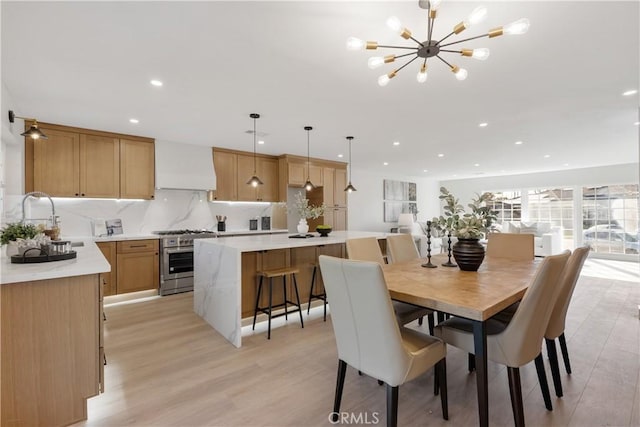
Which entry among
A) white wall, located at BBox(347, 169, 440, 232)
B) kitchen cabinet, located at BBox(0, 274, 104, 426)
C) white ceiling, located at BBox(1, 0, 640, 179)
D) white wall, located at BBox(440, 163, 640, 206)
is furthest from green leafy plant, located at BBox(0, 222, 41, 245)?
white wall, located at BBox(440, 163, 640, 206)

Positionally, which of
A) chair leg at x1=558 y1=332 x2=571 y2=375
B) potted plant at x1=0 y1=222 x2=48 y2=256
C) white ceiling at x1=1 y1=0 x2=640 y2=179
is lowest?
chair leg at x1=558 y1=332 x2=571 y2=375

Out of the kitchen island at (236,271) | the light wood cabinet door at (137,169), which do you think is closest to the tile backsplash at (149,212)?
the light wood cabinet door at (137,169)

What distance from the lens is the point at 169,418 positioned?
179cm

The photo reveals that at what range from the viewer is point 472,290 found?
67.5 inches

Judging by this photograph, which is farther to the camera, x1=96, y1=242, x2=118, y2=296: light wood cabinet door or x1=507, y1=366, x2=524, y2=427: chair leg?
x1=96, y1=242, x2=118, y2=296: light wood cabinet door

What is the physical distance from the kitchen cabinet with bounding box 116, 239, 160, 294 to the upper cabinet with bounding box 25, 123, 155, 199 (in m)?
0.79

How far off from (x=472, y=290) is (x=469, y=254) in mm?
609

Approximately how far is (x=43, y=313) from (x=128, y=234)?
334cm

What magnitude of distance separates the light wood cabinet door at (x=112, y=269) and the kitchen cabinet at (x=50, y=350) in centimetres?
264

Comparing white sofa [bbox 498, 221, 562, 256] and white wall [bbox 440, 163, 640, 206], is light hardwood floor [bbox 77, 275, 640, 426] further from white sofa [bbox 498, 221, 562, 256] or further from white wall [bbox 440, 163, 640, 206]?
white wall [bbox 440, 163, 640, 206]

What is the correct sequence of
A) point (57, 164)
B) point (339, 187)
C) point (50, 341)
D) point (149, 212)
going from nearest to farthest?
point (50, 341)
point (57, 164)
point (149, 212)
point (339, 187)

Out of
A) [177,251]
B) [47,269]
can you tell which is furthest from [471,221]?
[177,251]

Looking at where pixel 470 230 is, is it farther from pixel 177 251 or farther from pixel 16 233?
pixel 177 251

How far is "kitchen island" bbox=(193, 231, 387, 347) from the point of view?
9.15 ft
